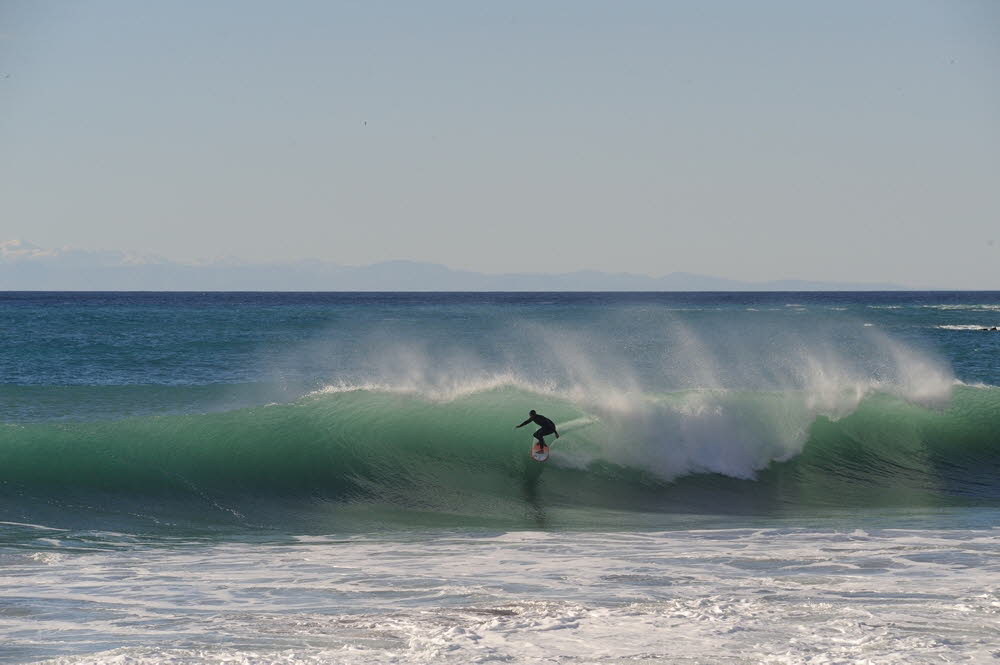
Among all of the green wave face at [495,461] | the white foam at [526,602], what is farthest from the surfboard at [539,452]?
the white foam at [526,602]

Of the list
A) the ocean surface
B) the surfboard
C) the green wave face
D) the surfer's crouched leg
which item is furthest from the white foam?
the surfboard

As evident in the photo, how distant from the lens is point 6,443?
53.0ft

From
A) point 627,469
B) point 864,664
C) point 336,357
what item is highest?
point 336,357

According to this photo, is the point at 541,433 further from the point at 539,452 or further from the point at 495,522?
the point at 495,522

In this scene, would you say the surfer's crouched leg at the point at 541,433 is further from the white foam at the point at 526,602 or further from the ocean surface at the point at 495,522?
the white foam at the point at 526,602

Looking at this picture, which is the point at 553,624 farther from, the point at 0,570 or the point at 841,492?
the point at 841,492

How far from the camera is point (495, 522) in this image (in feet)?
43.4

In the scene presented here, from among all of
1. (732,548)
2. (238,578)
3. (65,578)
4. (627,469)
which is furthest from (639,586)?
(627,469)

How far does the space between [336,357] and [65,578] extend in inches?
1236

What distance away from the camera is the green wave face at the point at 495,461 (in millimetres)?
14258

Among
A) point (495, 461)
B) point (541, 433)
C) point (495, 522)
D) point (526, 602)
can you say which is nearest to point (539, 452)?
point (541, 433)

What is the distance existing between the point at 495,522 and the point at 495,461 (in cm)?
420

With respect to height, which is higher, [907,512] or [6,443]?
[6,443]

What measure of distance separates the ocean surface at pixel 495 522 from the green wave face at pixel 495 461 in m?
0.06
